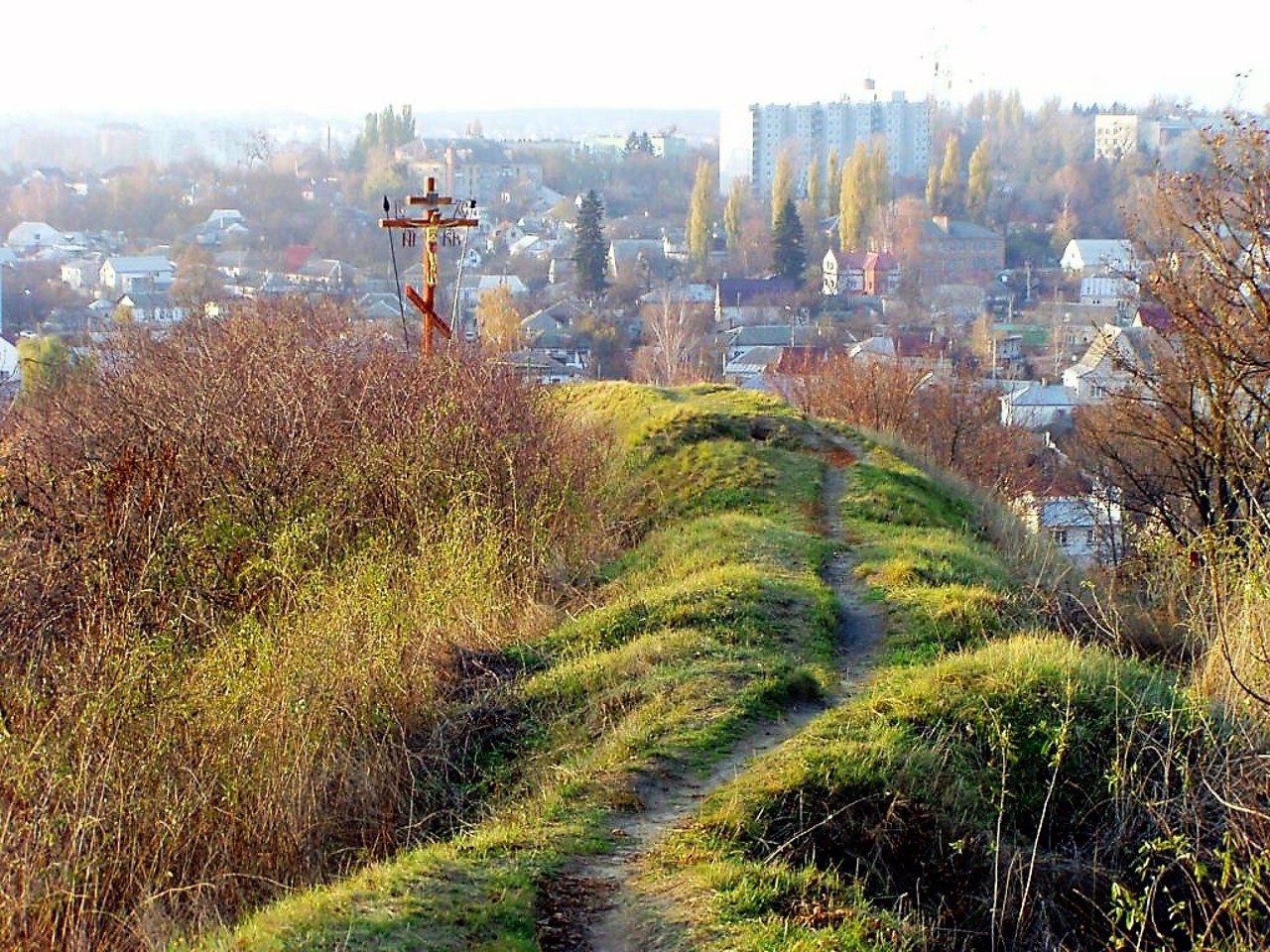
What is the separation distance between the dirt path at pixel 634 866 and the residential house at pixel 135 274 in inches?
1881

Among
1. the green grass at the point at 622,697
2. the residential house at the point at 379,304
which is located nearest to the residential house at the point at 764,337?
the residential house at the point at 379,304

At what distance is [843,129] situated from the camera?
104562 mm

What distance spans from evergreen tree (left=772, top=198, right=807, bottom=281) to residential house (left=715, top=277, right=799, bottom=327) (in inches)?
24.0

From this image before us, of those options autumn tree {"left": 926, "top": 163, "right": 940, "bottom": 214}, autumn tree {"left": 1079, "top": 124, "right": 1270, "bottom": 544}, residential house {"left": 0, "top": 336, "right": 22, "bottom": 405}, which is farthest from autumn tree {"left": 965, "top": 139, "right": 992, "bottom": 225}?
autumn tree {"left": 1079, "top": 124, "right": 1270, "bottom": 544}

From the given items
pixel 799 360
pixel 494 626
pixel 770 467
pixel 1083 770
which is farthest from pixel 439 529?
pixel 799 360

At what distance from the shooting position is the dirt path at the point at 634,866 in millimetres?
4853

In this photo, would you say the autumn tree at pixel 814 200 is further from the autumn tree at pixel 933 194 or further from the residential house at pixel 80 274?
the residential house at pixel 80 274

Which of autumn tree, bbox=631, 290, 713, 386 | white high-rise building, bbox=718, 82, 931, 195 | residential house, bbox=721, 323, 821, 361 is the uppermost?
white high-rise building, bbox=718, 82, 931, 195

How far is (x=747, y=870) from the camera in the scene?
522 centimetres

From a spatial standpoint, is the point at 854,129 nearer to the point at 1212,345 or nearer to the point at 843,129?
the point at 843,129

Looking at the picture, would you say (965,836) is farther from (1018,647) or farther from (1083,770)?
(1018,647)

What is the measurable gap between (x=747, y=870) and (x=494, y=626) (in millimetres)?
4130

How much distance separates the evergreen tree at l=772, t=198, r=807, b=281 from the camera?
6022 centimetres

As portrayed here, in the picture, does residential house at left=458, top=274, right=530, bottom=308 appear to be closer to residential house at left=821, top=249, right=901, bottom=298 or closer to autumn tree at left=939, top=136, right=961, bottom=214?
residential house at left=821, top=249, right=901, bottom=298
